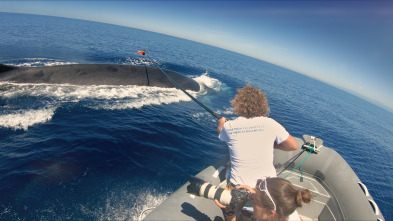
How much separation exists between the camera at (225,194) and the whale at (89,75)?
1493cm

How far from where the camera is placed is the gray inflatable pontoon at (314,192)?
13.4 ft

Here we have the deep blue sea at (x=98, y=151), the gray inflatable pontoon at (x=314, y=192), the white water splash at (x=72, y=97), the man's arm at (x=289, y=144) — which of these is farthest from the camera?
the white water splash at (x=72, y=97)

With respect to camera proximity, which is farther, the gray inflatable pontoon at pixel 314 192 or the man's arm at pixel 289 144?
the gray inflatable pontoon at pixel 314 192

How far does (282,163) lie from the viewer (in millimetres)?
6461

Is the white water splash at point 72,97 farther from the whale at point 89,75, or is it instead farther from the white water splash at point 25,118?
the whale at point 89,75

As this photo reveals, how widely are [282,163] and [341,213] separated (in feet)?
6.72

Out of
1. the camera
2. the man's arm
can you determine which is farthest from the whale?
the man's arm

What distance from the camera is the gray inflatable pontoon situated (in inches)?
160

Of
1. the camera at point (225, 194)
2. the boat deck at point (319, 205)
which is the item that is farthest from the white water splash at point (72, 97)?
the boat deck at point (319, 205)

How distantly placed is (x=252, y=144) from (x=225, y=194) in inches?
42.6

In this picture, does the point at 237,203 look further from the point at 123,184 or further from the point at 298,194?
the point at 123,184

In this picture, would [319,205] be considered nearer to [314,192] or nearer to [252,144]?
[314,192]

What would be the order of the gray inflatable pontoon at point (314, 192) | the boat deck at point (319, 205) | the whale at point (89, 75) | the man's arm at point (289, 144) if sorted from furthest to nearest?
the whale at point (89, 75)
the boat deck at point (319, 205)
the gray inflatable pontoon at point (314, 192)
the man's arm at point (289, 144)

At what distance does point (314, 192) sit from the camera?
5.71 meters
